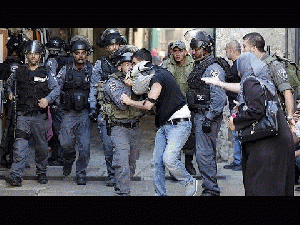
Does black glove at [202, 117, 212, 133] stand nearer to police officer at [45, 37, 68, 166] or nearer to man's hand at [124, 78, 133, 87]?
man's hand at [124, 78, 133, 87]

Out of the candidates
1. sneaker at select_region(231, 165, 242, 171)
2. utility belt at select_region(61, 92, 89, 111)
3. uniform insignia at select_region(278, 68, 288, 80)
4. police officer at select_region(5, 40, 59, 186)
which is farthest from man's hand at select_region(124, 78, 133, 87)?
sneaker at select_region(231, 165, 242, 171)

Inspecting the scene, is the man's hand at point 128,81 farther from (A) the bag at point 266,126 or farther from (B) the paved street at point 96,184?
(A) the bag at point 266,126

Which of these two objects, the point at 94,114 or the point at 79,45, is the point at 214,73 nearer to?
the point at 94,114

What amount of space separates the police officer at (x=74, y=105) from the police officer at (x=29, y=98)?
17 centimetres

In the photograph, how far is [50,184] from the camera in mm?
9109

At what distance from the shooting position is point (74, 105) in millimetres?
9023

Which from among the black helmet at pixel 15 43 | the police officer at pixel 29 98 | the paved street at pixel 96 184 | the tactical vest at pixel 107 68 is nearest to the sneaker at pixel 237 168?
the paved street at pixel 96 184

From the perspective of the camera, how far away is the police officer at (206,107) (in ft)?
26.6

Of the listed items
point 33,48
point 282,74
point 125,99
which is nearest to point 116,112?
point 125,99

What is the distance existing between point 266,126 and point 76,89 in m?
3.78

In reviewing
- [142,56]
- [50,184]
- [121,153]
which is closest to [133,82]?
[142,56]
